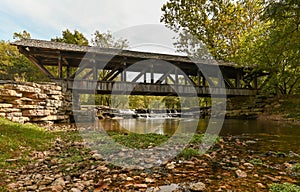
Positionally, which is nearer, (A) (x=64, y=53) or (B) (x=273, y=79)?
(A) (x=64, y=53)

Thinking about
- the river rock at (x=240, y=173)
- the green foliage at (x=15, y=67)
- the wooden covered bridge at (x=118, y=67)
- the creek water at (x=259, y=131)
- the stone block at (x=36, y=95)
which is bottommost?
the creek water at (x=259, y=131)

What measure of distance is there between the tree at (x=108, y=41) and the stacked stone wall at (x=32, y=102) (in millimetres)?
20241

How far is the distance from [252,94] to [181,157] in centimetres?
1788

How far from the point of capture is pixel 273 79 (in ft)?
48.8

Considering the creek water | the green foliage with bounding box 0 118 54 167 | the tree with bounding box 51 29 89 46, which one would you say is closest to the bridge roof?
the creek water

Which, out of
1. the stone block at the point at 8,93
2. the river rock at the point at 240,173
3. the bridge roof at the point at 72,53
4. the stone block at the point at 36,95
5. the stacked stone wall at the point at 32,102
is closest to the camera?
the river rock at the point at 240,173

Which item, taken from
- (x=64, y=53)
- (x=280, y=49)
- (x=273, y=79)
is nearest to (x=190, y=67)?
(x=273, y=79)

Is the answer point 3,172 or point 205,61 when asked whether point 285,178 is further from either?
point 205,61

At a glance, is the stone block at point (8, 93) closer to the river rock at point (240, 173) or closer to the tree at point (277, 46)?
the river rock at point (240, 173)

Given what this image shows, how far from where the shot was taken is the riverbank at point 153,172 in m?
2.15

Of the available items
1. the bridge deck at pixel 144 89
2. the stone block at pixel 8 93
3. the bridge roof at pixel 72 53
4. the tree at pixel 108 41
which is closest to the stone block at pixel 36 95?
the stone block at pixel 8 93

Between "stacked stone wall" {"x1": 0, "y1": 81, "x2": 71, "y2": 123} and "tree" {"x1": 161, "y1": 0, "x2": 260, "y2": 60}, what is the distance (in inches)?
636

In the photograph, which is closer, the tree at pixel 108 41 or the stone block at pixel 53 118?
the stone block at pixel 53 118

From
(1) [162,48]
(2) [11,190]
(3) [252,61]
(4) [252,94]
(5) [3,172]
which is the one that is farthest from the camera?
(4) [252,94]
